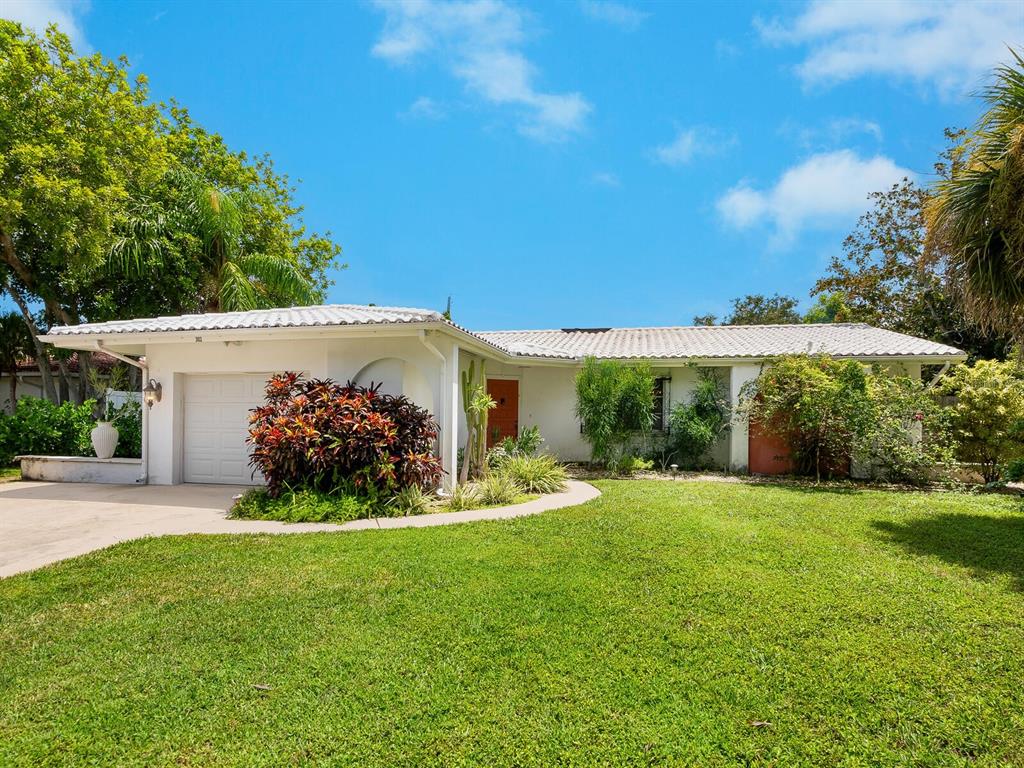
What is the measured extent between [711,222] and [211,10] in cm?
1763

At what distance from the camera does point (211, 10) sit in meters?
12.3

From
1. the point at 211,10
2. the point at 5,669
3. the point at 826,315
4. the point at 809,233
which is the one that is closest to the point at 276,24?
the point at 211,10

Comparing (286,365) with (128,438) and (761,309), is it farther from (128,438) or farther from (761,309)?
(761,309)

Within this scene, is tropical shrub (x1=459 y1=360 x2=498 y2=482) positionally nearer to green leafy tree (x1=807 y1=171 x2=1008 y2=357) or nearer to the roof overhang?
the roof overhang

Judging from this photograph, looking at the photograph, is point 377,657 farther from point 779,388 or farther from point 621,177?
point 621,177

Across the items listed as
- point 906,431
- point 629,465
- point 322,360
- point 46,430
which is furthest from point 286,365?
point 906,431

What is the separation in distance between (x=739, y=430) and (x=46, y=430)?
59.8ft

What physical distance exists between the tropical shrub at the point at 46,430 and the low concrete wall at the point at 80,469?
652 mm

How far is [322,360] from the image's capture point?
10.3m

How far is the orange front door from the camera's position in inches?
608

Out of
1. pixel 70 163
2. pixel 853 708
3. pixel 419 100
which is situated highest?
pixel 419 100

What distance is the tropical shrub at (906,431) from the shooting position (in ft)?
37.4

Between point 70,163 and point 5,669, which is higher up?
point 70,163

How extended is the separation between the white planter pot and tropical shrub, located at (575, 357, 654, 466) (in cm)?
1132
